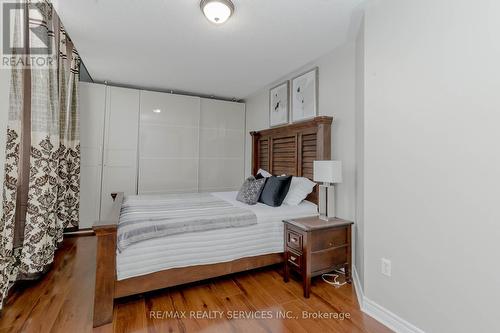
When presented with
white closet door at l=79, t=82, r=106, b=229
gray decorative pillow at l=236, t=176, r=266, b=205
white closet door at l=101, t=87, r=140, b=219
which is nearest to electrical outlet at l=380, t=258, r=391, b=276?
gray decorative pillow at l=236, t=176, r=266, b=205

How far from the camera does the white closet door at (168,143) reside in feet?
13.9

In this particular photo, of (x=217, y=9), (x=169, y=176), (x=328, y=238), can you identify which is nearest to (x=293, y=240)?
(x=328, y=238)

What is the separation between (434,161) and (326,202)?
1.14 meters

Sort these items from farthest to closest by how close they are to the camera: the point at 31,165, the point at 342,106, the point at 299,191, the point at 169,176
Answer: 1. the point at 169,176
2. the point at 299,191
3. the point at 342,106
4. the point at 31,165

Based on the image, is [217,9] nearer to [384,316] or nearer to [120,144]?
[384,316]

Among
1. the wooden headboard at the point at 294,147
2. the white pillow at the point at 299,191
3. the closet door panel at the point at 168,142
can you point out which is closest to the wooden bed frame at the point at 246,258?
the wooden headboard at the point at 294,147

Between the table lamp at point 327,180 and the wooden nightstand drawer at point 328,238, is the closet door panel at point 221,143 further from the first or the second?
the wooden nightstand drawer at point 328,238

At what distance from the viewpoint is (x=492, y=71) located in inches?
49.9

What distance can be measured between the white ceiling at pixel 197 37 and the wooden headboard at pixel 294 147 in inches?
33.1

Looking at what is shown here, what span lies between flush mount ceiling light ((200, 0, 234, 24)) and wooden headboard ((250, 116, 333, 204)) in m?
1.44

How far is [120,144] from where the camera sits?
161 inches

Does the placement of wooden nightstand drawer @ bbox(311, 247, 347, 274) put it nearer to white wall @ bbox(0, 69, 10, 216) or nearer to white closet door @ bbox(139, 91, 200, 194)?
white wall @ bbox(0, 69, 10, 216)

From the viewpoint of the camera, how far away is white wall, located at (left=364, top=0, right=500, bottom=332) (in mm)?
1286

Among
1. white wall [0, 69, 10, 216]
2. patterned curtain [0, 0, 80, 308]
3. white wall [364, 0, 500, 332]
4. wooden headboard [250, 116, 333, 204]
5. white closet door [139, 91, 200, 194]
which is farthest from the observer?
white closet door [139, 91, 200, 194]
